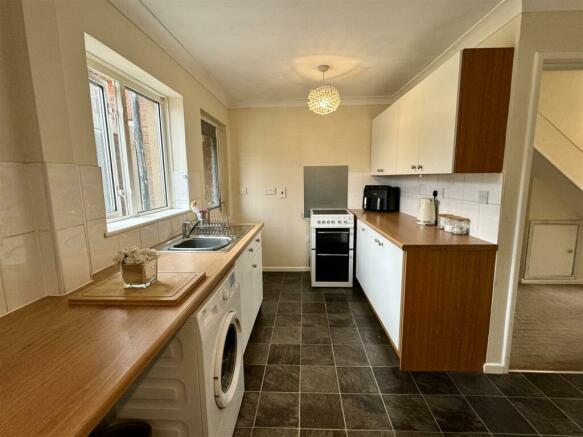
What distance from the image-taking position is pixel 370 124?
3.48 meters

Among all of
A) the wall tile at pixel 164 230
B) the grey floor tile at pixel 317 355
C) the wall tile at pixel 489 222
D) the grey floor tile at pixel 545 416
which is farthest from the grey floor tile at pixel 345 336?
the wall tile at pixel 164 230

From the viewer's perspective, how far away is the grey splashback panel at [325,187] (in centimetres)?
358

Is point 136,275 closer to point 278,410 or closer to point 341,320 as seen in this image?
point 278,410

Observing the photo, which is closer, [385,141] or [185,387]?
[185,387]

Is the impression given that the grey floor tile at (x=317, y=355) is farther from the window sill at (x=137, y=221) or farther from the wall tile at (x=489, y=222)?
the window sill at (x=137, y=221)

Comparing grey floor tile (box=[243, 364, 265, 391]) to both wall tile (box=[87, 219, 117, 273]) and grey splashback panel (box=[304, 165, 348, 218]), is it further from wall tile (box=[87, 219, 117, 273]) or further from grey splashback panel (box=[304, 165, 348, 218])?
grey splashback panel (box=[304, 165, 348, 218])

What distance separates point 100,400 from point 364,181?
344 centimetres

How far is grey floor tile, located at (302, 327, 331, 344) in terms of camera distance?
7.07ft

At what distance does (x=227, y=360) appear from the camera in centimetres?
142

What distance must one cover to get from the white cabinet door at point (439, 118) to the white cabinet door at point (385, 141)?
1.90ft

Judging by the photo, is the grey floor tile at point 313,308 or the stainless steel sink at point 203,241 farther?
the grey floor tile at point 313,308

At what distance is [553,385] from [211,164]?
351cm

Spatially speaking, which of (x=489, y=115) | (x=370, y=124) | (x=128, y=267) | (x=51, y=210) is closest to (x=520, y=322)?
(x=489, y=115)

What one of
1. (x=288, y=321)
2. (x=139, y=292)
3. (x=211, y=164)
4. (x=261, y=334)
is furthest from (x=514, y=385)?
(x=211, y=164)
